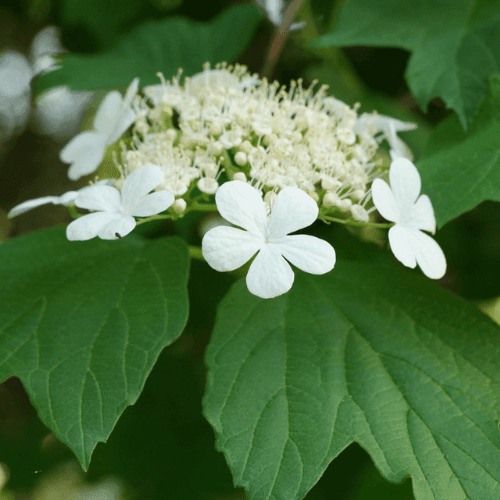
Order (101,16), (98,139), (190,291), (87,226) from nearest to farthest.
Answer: (87,226) < (98,139) < (190,291) < (101,16)

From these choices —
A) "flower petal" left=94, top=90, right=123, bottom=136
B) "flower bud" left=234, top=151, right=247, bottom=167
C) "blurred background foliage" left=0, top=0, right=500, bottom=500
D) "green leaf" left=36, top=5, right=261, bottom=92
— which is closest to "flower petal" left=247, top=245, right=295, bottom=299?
"flower bud" left=234, top=151, right=247, bottom=167

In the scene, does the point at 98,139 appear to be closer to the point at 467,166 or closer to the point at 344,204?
the point at 344,204

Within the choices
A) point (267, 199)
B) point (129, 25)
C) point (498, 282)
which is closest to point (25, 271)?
point (267, 199)

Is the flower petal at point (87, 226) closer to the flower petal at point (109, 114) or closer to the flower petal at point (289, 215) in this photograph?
the flower petal at point (289, 215)

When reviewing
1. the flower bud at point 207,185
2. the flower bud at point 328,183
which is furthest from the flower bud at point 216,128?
the flower bud at point 328,183

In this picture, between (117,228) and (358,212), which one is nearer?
(117,228)

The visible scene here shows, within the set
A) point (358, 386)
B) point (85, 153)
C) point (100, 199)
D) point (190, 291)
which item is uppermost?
point (100, 199)

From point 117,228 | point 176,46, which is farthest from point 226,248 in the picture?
point 176,46

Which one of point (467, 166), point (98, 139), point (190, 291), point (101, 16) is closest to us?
point (467, 166)
